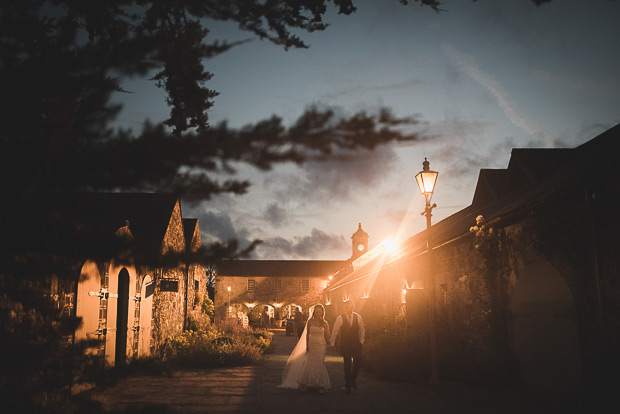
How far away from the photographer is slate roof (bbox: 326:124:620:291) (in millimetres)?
6660

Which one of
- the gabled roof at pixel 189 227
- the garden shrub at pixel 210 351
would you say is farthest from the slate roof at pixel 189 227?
the garden shrub at pixel 210 351

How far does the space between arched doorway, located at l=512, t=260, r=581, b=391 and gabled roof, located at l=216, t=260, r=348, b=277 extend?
49.2 meters

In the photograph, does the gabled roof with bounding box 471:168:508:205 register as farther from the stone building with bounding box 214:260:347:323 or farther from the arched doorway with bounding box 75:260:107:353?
the stone building with bounding box 214:260:347:323

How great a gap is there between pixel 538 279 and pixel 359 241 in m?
47.9

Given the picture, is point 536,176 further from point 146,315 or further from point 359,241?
point 359,241

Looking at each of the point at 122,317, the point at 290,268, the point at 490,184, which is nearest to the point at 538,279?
the point at 490,184

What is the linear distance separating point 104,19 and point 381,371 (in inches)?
362

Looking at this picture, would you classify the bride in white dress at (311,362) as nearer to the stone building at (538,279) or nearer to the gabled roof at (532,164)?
the stone building at (538,279)

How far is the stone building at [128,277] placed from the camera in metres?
2.61

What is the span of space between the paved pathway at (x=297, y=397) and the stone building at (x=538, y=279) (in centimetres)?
85

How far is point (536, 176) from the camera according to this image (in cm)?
1084

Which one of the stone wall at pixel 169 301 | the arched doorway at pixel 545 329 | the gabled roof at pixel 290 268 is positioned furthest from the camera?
the gabled roof at pixel 290 268

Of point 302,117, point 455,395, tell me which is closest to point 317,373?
point 455,395

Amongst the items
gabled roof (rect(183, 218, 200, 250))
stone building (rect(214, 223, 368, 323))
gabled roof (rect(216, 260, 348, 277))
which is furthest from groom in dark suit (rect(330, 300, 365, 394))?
gabled roof (rect(216, 260, 348, 277))
